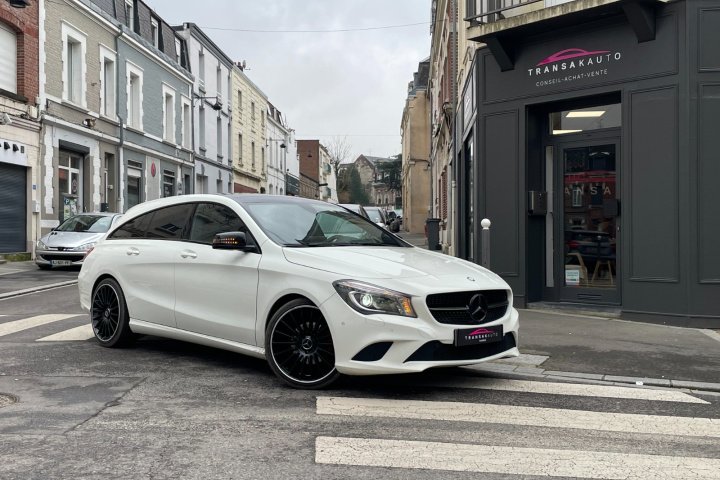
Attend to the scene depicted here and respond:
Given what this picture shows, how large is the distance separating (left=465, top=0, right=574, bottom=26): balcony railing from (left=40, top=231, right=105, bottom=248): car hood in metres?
10.9

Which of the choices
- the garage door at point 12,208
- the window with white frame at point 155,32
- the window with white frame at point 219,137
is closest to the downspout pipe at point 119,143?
the window with white frame at point 155,32

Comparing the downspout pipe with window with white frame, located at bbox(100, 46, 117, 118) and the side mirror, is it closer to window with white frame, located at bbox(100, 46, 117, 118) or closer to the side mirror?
window with white frame, located at bbox(100, 46, 117, 118)

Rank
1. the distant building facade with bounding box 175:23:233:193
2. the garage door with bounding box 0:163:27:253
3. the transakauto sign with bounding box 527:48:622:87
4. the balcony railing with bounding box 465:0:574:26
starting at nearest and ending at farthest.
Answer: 1. the transakauto sign with bounding box 527:48:622:87
2. the balcony railing with bounding box 465:0:574:26
3. the garage door with bounding box 0:163:27:253
4. the distant building facade with bounding box 175:23:233:193

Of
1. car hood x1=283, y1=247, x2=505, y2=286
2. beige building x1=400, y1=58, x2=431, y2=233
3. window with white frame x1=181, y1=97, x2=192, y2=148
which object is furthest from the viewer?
beige building x1=400, y1=58, x2=431, y2=233

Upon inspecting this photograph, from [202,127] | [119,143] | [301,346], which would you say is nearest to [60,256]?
[119,143]

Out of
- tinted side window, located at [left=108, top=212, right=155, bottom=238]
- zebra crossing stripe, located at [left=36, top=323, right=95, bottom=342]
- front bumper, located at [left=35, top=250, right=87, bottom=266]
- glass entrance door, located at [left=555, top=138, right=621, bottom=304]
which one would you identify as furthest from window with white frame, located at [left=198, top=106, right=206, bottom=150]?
tinted side window, located at [left=108, top=212, right=155, bottom=238]

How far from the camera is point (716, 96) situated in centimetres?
871

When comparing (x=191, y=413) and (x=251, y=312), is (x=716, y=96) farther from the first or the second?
(x=191, y=413)

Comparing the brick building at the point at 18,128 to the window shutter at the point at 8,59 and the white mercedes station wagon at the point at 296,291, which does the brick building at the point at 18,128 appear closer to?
the window shutter at the point at 8,59

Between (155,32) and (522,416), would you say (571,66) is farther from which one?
(155,32)

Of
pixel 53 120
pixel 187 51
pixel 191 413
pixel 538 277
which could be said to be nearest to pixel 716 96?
pixel 538 277

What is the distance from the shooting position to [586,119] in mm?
10305

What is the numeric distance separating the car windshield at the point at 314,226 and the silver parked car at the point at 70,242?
1146 centimetres

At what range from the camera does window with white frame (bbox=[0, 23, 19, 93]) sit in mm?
19234
